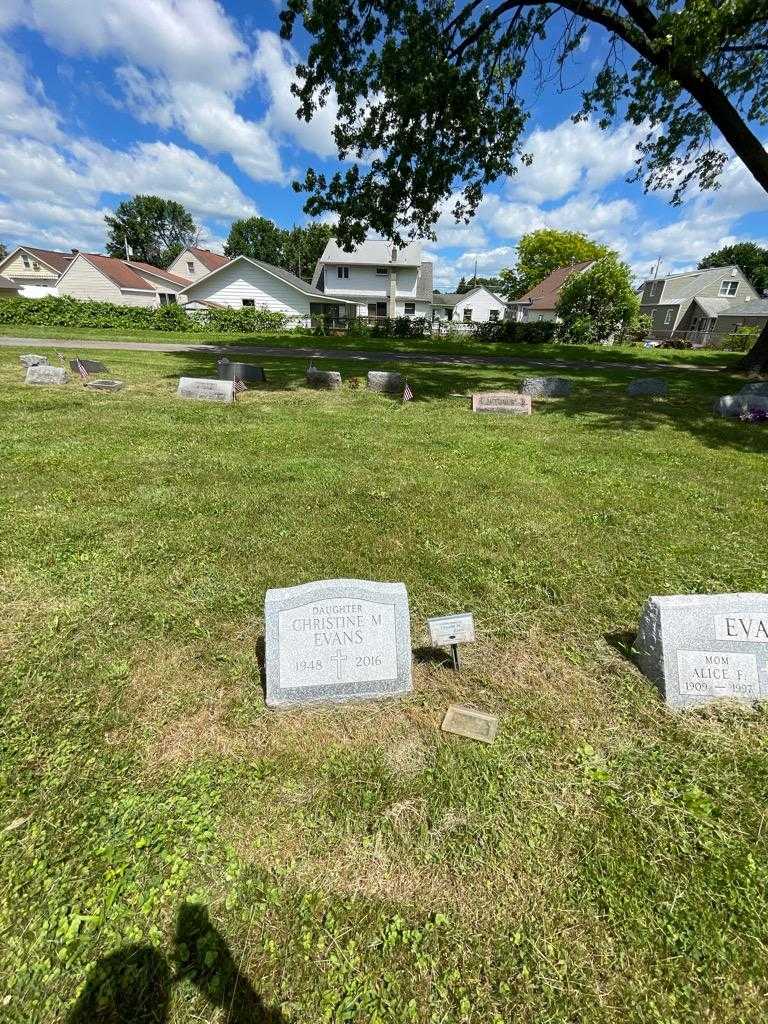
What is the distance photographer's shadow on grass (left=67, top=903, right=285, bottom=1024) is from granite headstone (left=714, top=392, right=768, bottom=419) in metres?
12.8

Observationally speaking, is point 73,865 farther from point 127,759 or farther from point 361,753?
point 361,753

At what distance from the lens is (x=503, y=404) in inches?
424

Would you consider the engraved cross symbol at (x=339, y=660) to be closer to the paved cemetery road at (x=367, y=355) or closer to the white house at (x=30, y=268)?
the paved cemetery road at (x=367, y=355)

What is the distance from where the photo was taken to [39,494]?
5.48 m

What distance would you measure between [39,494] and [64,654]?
3228mm

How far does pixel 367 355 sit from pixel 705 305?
140 feet

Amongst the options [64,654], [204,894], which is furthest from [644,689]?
[64,654]

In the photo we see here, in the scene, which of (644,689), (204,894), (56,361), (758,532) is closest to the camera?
(204,894)

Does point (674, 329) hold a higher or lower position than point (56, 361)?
higher

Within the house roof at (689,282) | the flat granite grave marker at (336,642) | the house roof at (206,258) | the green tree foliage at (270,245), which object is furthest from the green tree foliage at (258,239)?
the flat granite grave marker at (336,642)

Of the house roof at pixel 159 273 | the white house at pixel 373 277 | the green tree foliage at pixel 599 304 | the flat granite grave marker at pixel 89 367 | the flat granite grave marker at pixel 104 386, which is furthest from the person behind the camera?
the house roof at pixel 159 273

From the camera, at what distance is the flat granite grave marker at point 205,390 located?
10.6m

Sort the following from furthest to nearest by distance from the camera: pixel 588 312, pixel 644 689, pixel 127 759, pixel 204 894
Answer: pixel 588 312 < pixel 644 689 < pixel 127 759 < pixel 204 894

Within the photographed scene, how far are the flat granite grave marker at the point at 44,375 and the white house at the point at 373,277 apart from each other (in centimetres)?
3175
